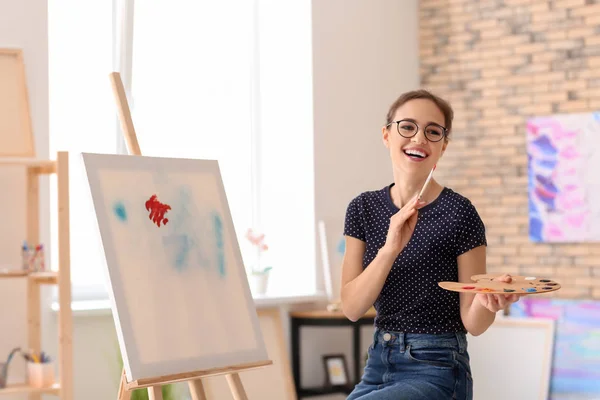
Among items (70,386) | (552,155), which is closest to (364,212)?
(70,386)

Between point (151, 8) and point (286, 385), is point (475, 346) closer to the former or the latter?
point (286, 385)

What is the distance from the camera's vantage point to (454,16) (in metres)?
6.32

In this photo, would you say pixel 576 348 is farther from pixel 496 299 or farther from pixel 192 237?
pixel 496 299

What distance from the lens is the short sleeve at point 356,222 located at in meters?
2.81

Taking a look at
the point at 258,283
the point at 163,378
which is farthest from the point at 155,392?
the point at 258,283

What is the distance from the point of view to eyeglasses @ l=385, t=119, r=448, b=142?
2.71 m

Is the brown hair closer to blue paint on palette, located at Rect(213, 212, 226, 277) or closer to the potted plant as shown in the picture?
blue paint on palette, located at Rect(213, 212, 226, 277)

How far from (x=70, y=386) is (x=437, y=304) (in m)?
1.91

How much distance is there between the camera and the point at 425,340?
2594mm

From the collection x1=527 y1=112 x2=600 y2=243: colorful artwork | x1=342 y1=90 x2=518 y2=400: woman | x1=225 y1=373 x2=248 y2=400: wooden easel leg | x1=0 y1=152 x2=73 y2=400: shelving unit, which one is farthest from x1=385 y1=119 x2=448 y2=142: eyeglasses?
x1=527 y1=112 x2=600 y2=243: colorful artwork

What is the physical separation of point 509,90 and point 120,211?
3651 millimetres

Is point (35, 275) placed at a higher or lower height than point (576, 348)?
higher

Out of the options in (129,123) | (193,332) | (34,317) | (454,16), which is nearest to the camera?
(193,332)

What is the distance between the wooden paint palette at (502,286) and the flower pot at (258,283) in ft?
10.0
